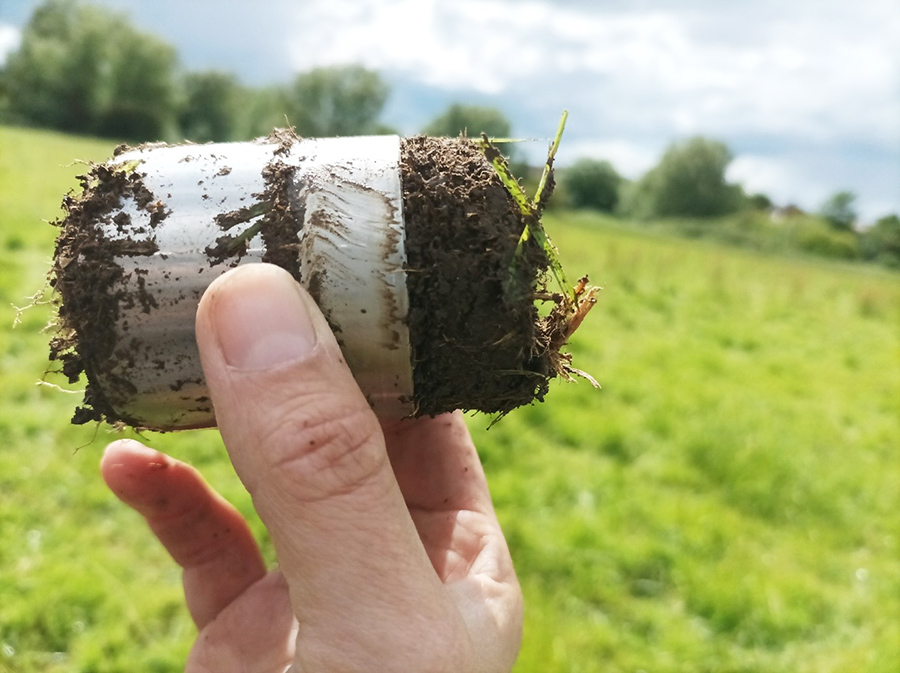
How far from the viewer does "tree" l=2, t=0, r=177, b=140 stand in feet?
143

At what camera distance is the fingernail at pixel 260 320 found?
1.44m

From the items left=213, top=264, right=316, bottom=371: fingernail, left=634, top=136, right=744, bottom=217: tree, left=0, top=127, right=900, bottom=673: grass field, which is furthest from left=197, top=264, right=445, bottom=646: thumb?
left=634, top=136, right=744, bottom=217: tree

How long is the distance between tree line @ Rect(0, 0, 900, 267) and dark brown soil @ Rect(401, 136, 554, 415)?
32.3 meters

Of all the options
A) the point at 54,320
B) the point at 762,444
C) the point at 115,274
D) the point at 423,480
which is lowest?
the point at 762,444

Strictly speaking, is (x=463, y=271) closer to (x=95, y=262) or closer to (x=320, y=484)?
(x=320, y=484)

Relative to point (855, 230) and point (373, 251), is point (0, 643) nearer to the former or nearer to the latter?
point (373, 251)

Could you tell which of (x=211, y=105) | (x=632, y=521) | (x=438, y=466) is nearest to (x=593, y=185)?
(x=632, y=521)

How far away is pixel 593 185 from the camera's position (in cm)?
3344

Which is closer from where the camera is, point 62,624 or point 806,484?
point 62,624

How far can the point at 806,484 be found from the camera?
5125 millimetres

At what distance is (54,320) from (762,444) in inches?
208

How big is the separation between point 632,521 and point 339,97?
51096mm

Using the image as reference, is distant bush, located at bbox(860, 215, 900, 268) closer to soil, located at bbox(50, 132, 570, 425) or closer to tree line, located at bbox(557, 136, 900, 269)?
tree line, located at bbox(557, 136, 900, 269)

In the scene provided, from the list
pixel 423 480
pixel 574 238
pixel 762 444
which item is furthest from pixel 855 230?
pixel 423 480
